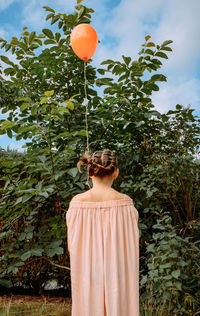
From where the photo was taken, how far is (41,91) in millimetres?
3088

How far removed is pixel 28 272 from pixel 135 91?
2.38 m

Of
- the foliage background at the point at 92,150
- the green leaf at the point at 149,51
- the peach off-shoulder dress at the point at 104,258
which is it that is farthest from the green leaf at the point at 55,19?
the peach off-shoulder dress at the point at 104,258

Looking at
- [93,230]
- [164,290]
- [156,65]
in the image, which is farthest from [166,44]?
[164,290]

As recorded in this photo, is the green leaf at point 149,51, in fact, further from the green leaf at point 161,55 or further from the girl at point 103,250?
the girl at point 103,250

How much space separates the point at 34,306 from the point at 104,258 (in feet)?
5.52

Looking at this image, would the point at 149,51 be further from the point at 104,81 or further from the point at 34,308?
the point at 34,308

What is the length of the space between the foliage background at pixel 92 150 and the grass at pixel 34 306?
21 centimetres

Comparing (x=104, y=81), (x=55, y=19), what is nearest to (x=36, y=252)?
(x=104, y=81)

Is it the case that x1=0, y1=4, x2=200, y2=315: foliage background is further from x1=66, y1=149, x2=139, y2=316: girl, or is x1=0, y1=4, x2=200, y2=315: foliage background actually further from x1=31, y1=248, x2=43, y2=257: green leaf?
x1=66, y1=149, x2=139, y2=316: girl

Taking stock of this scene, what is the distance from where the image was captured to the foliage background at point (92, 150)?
235 cm

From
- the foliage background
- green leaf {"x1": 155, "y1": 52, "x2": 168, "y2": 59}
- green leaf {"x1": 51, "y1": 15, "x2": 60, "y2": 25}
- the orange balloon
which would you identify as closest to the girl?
the foliage background

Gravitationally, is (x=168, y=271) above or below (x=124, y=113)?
below

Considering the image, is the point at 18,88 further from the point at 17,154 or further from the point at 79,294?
the point at 79,294

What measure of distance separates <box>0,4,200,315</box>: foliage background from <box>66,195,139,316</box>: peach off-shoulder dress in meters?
0.48
